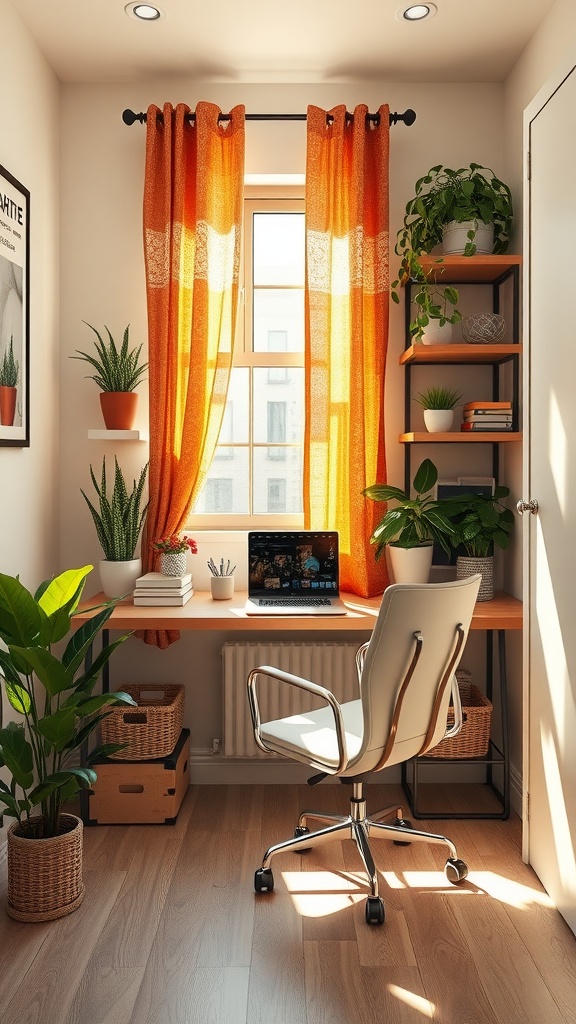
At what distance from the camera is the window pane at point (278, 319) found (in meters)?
3.58

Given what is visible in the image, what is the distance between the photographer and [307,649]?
3.38m

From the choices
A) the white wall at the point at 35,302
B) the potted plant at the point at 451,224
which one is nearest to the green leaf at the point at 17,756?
the white wall at the point at 35,302

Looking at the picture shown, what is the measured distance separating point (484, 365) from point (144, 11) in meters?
1.82

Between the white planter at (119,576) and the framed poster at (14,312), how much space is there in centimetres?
59

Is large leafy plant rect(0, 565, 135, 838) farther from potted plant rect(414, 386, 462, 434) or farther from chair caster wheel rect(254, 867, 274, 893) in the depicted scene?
potted plant rect(414, 386, 462, 434)

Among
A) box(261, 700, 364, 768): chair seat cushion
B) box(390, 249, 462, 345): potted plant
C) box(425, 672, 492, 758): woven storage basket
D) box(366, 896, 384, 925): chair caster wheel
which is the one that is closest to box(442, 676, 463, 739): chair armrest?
box(261, 700, 364, 768): chair seat cushion

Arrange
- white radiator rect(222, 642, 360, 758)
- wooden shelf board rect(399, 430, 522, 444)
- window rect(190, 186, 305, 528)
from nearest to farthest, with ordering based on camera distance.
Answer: wooden shelf board rect(399, 430, 522, 444) < white radiator rect(222, 642, 360, 758) < window rect(190, 186, 305, 528)

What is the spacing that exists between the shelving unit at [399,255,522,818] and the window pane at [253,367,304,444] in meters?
0.46

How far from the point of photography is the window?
140 inches

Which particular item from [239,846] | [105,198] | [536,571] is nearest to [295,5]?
[105,198]

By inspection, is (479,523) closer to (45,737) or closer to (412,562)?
(412,562)

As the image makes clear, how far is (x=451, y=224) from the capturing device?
3.18 meters

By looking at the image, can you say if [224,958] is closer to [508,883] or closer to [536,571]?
[508,883]

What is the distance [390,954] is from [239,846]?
0.79m
